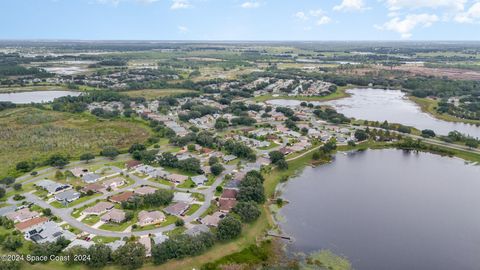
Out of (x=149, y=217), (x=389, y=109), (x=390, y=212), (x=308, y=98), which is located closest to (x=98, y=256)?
(x=149, y=217)

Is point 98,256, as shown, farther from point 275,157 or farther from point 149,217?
point 275,157

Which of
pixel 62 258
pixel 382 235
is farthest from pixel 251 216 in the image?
pixel 62 258

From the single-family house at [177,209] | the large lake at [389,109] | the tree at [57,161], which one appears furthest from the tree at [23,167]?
the large lake at [389,109]

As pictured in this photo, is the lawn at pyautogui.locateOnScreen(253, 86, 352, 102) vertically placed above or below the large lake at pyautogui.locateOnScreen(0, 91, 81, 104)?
above

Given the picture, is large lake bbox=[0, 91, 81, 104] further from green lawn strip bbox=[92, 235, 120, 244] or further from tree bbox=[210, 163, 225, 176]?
green lawn strip bbox=[92, 235, 120, 244]

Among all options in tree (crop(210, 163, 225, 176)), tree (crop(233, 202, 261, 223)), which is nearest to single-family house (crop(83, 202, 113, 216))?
tree (crop(210, 163, 225, 176))

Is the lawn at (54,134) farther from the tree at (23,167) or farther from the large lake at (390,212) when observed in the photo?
the large lake at (390,212)

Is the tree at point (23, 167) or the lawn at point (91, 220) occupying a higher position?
the tree at point (23, 167)
